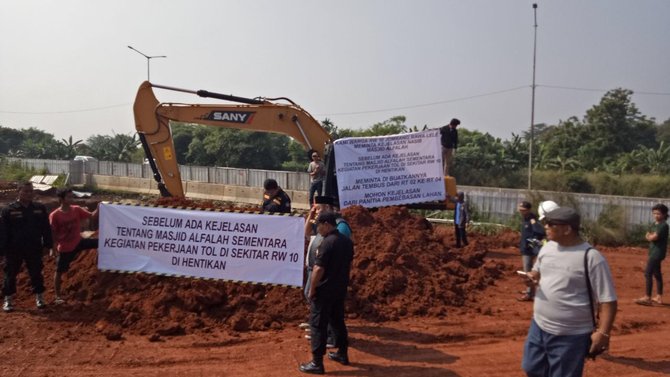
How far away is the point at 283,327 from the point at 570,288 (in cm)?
429

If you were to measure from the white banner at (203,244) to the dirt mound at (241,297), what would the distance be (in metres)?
0.24

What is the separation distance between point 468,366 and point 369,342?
1.22 metres

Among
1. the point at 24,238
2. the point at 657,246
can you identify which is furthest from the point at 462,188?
the point at 24,238

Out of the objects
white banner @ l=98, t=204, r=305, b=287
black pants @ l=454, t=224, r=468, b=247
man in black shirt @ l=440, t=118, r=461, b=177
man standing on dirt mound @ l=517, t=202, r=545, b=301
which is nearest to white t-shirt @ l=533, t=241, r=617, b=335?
white banner @ l=98, t=204, r=305, b=287

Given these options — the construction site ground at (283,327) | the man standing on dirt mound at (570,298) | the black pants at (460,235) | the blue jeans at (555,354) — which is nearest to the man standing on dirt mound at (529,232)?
the construction site ground at (283,327)

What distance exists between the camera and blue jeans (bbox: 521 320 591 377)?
3.92m

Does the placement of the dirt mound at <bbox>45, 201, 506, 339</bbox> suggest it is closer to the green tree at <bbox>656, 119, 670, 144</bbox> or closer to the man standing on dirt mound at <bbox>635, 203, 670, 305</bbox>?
the man standing on dirt mound at <bbox>635, 203, 670, 305</bbox>

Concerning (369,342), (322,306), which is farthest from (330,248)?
(369,342)

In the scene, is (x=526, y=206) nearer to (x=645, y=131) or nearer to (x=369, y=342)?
(x=369, y=342)

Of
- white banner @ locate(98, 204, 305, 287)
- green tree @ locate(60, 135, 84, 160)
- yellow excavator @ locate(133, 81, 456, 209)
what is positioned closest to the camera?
white banner @ locate(98, 204, 305, 287)

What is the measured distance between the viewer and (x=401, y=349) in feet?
21.9

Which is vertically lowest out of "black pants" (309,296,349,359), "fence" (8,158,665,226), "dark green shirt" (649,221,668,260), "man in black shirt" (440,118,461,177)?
"black pants" (309,296,349,359)

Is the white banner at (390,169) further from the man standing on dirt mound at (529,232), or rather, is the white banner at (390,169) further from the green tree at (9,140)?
the green tree at (9,140)

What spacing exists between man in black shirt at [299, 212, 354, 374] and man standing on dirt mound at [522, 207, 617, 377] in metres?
2.18
